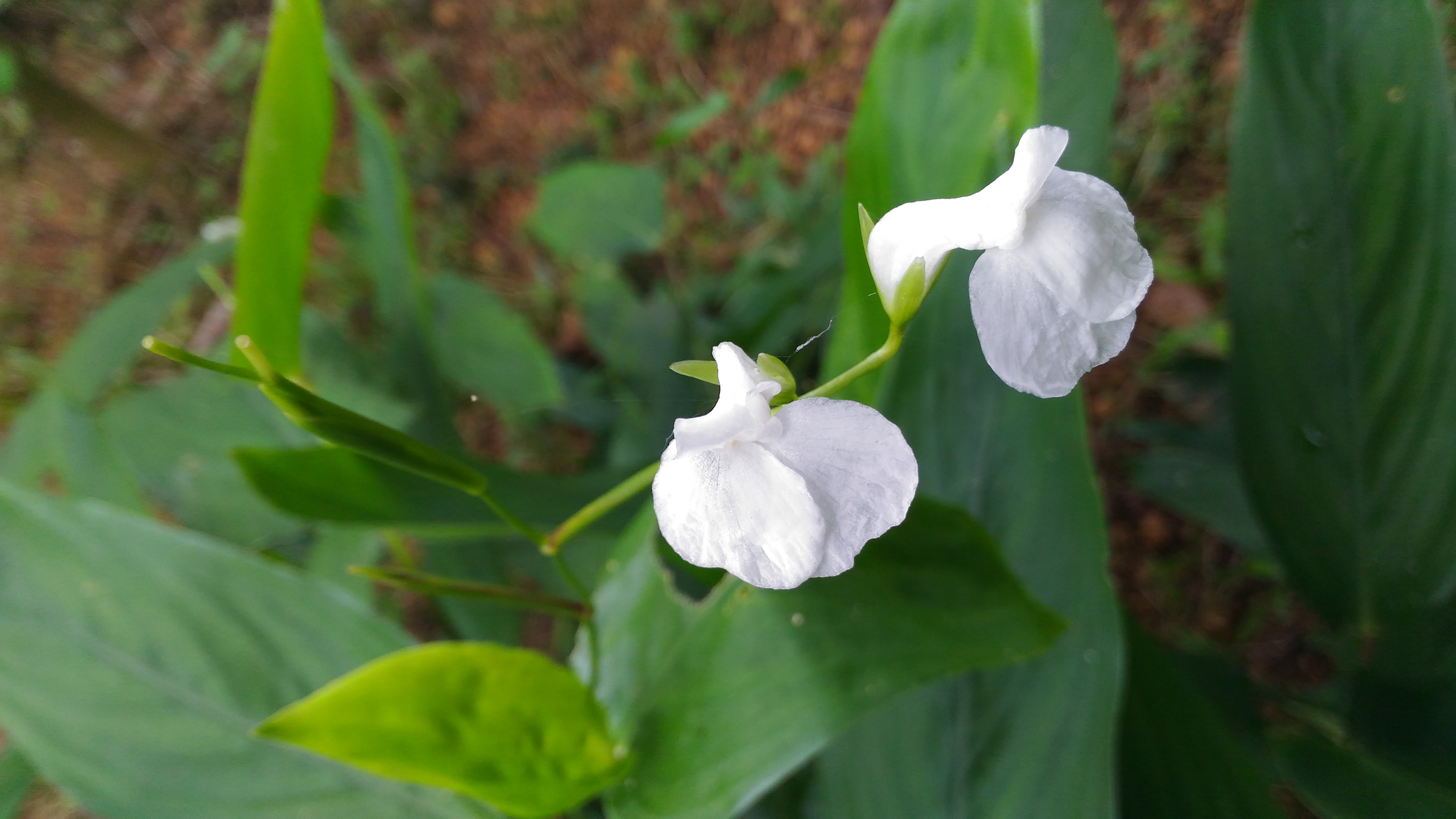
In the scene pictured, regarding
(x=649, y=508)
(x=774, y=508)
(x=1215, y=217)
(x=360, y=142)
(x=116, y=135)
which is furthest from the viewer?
(x=116, y=135)

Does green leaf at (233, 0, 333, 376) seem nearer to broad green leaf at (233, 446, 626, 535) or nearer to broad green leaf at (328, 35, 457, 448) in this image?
broad green leaf at (233, 446, 626, 535)

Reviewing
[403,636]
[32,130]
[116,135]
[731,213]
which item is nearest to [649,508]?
[403,636]

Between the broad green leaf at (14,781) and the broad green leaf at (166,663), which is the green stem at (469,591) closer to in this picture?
the broad green leaf at (166,663)

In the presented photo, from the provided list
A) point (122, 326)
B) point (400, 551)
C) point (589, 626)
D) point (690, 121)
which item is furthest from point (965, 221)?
point (122, 326)

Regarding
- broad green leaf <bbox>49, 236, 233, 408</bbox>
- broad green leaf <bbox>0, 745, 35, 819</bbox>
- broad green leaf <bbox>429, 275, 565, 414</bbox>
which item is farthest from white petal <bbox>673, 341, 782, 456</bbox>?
broad green leaf <bbox>49, 236, 233, 408</bbox>

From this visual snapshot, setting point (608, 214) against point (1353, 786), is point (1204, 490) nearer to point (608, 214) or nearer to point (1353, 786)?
point (1353, 786)

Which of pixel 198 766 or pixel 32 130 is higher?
pixel 32 130

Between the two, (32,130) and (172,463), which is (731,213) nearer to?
(172,463)

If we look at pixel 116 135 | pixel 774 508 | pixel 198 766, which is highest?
pixel 116 135
